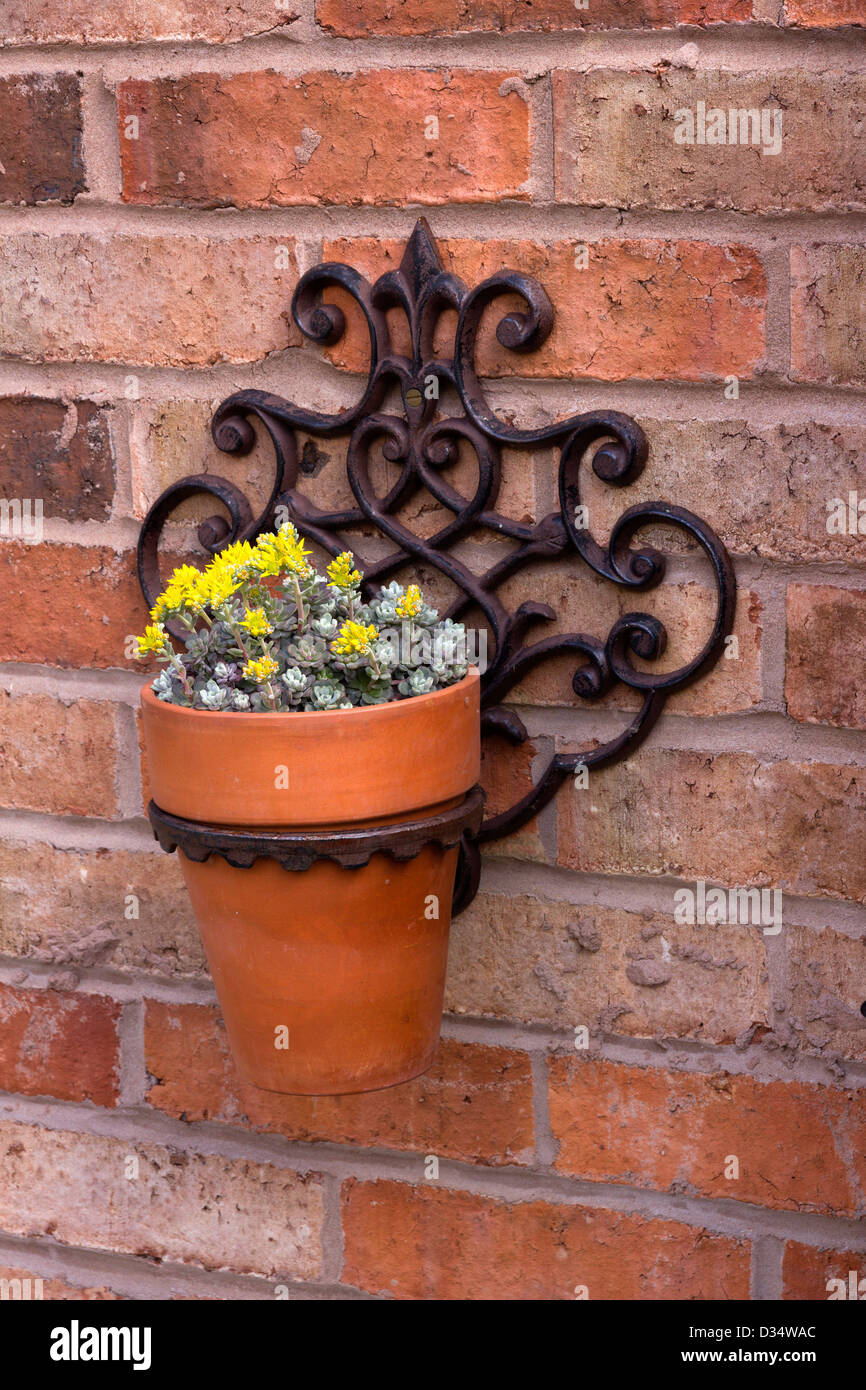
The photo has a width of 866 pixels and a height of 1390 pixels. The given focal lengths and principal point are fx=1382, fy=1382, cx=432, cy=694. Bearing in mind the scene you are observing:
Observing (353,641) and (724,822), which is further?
(724,822)

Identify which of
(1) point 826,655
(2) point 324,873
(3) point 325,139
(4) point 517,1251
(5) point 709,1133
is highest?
(3) point 325,139

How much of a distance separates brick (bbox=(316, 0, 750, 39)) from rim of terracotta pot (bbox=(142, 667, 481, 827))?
1.29 feet

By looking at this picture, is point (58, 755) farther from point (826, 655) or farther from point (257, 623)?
point (826, 655)

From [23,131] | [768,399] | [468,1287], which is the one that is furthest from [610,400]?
[468,1287]

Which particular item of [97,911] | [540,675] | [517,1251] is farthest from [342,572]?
[517,1251]

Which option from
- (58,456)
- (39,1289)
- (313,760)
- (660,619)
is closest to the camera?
(313,760)

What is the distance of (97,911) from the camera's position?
102 cm

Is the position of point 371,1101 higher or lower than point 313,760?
lower

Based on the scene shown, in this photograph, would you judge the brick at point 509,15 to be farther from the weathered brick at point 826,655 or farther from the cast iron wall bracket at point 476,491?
the weathered brick at point 826,655

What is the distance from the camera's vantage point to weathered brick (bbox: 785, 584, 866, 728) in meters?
0.80

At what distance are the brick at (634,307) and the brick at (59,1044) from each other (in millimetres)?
555

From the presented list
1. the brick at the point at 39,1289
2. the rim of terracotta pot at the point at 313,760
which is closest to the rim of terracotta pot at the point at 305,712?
the rim of terracotta pot at the point at 313,760

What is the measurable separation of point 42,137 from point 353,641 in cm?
45

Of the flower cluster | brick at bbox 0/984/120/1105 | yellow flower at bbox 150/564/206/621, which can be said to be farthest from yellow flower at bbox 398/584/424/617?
brick at bbox 0/984/120/1105
